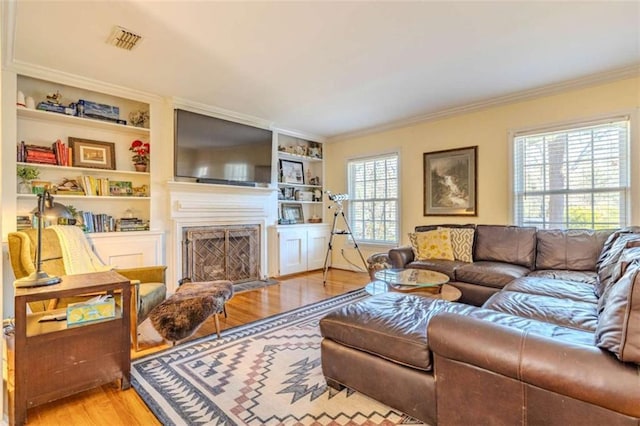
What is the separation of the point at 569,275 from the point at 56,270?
4.28m

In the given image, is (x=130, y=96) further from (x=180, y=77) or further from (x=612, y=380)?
(x=612, y=380)

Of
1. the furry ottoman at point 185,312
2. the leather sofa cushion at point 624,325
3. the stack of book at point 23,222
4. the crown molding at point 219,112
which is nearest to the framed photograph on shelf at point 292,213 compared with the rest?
the crown molding at point 219,112

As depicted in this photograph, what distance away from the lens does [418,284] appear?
103 inches

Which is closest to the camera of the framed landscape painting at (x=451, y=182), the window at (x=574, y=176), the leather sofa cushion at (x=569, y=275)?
the leather sofa cushion at (x=569, y=275)

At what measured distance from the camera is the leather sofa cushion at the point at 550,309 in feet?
5.60

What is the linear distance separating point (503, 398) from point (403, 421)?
0.58m

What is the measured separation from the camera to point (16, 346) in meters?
1.58

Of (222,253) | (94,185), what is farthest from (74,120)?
(222,253)

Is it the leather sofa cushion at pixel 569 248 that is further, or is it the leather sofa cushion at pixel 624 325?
the leather sofa cushion at pixel 569 248

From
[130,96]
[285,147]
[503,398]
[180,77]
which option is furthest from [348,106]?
[503,398]

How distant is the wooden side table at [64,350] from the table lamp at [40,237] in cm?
5

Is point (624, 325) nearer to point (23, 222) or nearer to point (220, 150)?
point (220, 150)

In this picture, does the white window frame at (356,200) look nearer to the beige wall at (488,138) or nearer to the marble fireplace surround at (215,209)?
the beige wall at (488,138)

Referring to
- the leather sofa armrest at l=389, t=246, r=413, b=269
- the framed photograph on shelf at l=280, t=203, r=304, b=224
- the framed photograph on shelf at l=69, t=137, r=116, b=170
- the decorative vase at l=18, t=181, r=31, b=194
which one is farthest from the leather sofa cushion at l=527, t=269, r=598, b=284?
the decorative vase at l=18, t=181, r=31, b=194
